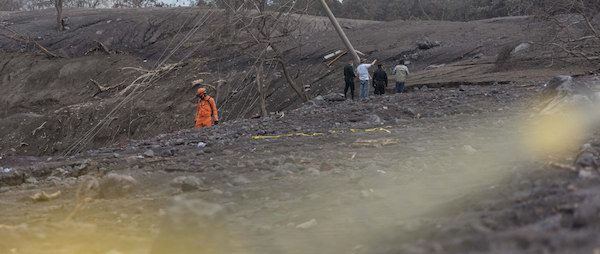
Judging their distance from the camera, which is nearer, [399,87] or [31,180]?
[31,180]

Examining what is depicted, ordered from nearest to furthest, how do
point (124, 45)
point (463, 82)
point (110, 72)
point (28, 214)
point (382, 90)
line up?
point (28, 214) → point (463, 82) → point (382, 90) → point (110, 72) → point (124, 45)

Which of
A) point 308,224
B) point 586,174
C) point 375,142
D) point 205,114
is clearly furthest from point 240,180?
point 205,114

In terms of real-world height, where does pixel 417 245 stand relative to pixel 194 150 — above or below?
above

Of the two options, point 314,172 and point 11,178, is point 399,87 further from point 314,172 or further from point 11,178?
point 314,172

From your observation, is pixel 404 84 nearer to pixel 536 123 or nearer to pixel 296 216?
pixel 536 123

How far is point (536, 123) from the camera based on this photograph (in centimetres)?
825

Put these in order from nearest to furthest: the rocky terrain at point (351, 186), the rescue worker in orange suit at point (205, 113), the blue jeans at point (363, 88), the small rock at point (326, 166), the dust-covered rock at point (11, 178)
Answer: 1. the rocky terrain at point (351, 186)
2. the small rock at point (326, 166)
3. the dust-covered rock at point (11, 178)
4. the rescue worker in orange suit at point (205, 113)
5. the blue jeans at point (363, 88)

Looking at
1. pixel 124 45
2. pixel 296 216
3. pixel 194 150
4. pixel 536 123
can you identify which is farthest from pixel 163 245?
pixel 124 45

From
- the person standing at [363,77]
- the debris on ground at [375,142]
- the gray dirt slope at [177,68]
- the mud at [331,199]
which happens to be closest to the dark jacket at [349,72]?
the person standing at [363,77]

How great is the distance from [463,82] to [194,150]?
30.6ft

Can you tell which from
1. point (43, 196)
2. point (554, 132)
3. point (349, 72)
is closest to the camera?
point (43, 196)

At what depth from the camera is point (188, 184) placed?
593 cm

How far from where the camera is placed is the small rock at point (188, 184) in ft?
19.4

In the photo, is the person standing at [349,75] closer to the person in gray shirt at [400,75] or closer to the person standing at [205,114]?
the person in gray shirt at [400,75]
